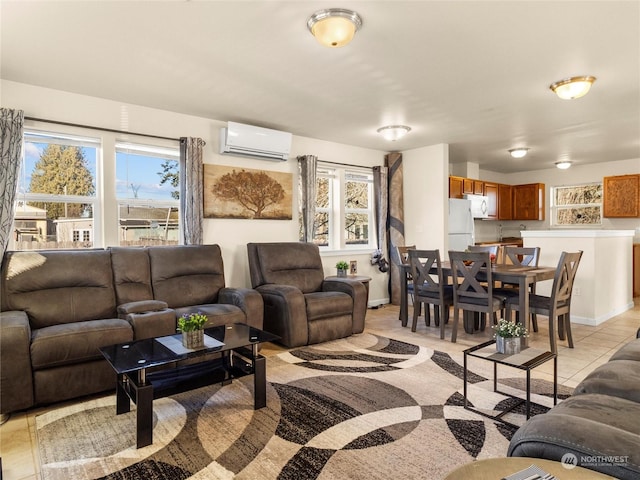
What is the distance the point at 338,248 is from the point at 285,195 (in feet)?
4.31

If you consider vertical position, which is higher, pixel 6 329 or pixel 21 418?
A: pixel 6 329

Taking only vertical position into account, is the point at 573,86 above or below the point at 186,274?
above

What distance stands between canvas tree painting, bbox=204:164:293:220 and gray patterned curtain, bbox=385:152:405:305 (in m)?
1.89

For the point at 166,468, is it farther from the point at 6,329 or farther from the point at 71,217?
the point at 71,217

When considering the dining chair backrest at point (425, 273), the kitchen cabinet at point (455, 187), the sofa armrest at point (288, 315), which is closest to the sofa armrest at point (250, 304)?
the sofa armrest at point (288, 315)

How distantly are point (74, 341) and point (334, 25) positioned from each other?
269 cm

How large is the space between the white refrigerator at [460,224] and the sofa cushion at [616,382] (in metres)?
4.42

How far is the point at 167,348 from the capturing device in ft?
8.33

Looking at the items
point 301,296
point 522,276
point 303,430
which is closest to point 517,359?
point 303,430

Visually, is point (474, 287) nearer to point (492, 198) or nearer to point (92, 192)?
point (92, 192)

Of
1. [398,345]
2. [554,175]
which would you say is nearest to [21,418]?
[398,345]

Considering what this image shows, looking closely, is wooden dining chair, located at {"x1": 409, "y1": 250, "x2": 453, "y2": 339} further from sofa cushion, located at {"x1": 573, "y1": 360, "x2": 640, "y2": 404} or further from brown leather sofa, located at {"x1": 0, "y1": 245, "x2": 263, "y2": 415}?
sofa cushion, located at {"x1": 573, "y1": 360, "x2": 640, "y2": 404}

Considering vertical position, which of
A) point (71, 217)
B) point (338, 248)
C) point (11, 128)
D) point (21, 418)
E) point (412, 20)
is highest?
point (412, 20)

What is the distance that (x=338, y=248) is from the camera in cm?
603
